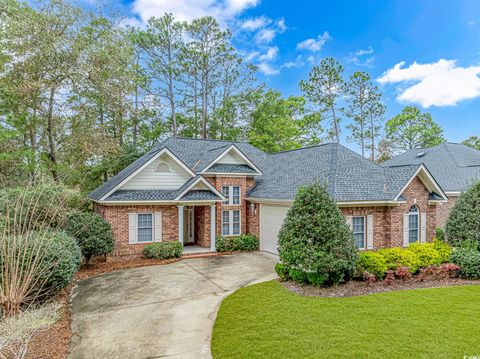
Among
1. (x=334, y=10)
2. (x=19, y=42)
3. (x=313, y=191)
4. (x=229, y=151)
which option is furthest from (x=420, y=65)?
(x=19, y=42)

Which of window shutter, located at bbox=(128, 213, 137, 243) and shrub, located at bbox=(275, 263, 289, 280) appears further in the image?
window shutter, located at bbox=(128, 213, 137, 243)

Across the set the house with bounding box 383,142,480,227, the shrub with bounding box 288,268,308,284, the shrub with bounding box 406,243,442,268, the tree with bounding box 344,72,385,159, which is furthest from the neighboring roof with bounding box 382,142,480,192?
the shrub with bounding box 288,268,308,284

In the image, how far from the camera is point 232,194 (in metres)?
18.1

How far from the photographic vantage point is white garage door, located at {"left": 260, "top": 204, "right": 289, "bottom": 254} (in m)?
16.0

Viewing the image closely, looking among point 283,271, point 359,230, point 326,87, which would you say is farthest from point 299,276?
point 326,87

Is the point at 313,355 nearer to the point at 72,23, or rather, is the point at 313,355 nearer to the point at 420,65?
the point at 72,23

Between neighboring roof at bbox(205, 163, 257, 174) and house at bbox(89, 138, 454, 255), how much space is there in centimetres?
6

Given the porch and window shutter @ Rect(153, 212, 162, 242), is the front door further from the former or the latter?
window shutter @ Rect(153, 212, 162, 242)

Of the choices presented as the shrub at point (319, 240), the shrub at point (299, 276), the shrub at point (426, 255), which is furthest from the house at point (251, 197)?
the shrub at point (299, 276)

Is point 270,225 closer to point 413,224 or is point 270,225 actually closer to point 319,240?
point 319,240

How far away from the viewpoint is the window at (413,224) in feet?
51.2

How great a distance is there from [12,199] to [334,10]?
69.8ft

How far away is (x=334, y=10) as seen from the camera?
20.8m

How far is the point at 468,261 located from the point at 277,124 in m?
21.6
